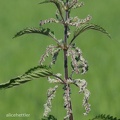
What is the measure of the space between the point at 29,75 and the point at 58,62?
6315mm

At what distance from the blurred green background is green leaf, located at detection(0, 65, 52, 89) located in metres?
3.61

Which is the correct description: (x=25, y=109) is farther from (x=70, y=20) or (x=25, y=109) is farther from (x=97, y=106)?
(x=70, y=20)

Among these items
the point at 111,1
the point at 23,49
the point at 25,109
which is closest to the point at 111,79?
the point at 25,109

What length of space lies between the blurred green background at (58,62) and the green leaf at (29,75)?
361 cm

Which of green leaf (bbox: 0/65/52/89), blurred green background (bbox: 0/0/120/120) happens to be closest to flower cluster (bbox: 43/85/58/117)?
green leaf (bbox: 0/65/52/89)

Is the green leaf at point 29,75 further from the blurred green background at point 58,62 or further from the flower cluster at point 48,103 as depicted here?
the blurred green background at point 58,62

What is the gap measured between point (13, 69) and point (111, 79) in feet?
5.62

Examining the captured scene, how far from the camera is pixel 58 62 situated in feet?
26.8

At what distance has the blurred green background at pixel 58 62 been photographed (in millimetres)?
6129

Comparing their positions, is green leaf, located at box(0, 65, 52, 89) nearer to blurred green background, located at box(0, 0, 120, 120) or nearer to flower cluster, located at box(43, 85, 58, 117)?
flower cluster, located at box(43, 85, 58, 117)

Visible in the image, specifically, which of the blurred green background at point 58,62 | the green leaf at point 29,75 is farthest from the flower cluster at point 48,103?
the blurred green background at point 58,62

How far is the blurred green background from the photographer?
6.13 metres

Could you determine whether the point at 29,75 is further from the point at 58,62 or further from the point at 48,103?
the point at 58,62

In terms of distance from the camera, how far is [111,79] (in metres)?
7.14
